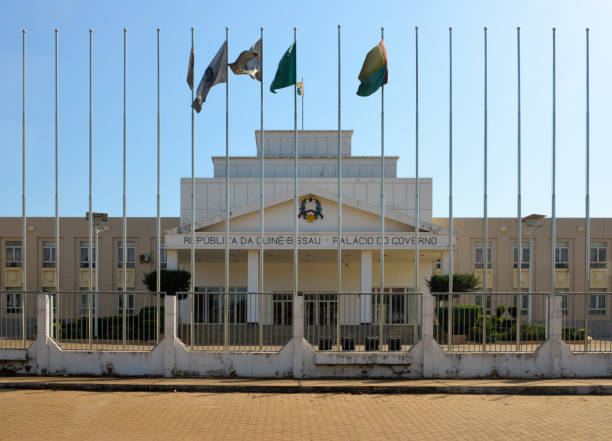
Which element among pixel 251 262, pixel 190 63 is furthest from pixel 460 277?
pixel 190 63

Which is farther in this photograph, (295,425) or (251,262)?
(251,262)

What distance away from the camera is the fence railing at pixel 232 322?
12023 mm

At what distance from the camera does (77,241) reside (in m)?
33.0

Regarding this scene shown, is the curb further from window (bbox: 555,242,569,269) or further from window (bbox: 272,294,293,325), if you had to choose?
window (bbox: 555,242,569,269)

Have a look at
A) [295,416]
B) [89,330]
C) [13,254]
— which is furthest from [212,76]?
[13,254]

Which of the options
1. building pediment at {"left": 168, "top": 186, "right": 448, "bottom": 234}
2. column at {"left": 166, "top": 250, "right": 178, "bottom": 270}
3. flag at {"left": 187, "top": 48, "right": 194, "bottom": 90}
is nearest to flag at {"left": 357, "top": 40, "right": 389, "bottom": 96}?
flag at {"left": 187, "top": 48, "right": 194, "bottom": 90}

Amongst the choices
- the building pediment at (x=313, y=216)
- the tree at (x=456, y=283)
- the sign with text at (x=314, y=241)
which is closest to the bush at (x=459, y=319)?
the tree at (x=456, y=283)

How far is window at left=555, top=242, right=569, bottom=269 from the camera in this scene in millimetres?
31922

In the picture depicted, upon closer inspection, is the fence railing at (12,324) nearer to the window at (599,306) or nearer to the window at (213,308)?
the window at (213,308)

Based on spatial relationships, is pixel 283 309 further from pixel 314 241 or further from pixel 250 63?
pixel 314 241

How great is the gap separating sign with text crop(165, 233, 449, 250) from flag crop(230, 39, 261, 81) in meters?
10.4

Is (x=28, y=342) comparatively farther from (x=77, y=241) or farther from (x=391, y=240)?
(x=77, y=241)

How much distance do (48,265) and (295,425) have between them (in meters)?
29.4

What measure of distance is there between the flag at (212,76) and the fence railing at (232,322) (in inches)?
250
